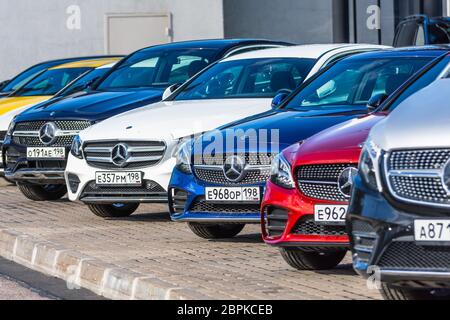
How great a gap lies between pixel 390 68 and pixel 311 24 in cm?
2277

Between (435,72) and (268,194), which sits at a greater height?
(435,72)

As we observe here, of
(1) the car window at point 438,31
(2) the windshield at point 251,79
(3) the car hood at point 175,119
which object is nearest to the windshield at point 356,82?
(3) the car hood at point 175,119

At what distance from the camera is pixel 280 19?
33.2 m

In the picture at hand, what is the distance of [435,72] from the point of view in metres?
9.18

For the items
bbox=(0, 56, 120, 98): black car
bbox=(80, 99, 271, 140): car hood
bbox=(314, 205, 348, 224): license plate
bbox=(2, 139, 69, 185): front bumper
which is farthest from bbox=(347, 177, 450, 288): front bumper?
bbox=(0, 56, 120, 98): black car

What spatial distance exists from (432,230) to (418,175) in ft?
0.89

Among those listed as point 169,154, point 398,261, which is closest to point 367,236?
point 398,261

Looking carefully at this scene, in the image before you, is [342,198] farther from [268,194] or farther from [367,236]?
[367,236]

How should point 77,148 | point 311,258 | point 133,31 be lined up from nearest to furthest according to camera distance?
point 311,258 < point 77,148 < point 133,31

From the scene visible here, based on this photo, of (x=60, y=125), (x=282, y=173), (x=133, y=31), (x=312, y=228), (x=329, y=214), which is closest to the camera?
(x=329, y=214)

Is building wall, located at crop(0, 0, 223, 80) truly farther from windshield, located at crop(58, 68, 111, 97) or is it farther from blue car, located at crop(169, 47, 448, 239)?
blue car, located at crop(169, 47, 448, 239)

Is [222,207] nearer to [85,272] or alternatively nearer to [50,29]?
[85,272]

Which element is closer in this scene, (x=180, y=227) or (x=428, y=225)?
(x=428, y=225)

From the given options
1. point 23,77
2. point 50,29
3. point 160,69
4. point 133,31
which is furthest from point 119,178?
point 50,29
